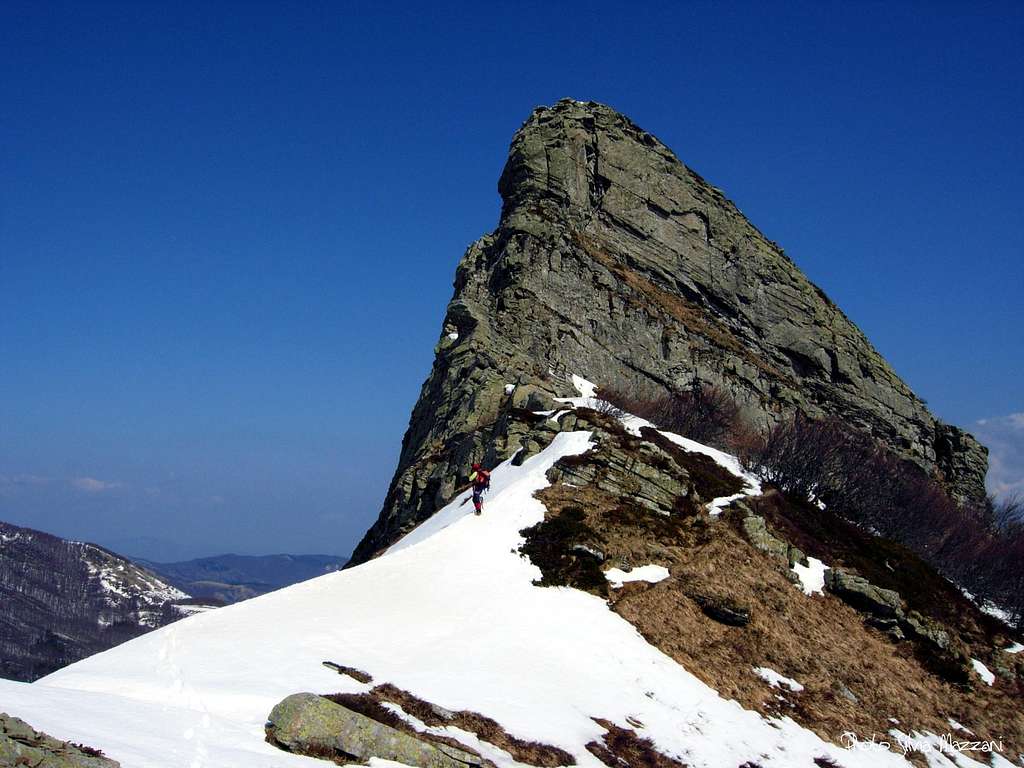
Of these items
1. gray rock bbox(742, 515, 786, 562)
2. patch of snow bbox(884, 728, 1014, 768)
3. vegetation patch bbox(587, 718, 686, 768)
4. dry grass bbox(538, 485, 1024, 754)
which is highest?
gray rock bbox(742, 515, 786, 562)

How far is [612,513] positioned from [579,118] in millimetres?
62350

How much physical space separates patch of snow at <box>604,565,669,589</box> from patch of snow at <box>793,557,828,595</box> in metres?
6.49

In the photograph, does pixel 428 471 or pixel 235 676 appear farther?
pixel 428 471

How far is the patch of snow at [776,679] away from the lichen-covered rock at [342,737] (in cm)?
1390

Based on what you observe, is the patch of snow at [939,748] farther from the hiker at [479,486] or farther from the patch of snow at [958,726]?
the hiker at [479,486]

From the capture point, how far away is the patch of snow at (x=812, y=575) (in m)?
32.2

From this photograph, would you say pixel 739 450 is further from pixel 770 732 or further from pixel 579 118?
pixel 579 118

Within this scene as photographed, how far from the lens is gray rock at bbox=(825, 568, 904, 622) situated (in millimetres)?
31969

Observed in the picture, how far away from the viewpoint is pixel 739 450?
2227 inches

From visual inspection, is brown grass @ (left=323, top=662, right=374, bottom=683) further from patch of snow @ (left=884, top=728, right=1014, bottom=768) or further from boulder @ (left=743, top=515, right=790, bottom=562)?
boulder @ (left=743, top=515, right=790, bottom=562)

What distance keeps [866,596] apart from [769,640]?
7.00 metres

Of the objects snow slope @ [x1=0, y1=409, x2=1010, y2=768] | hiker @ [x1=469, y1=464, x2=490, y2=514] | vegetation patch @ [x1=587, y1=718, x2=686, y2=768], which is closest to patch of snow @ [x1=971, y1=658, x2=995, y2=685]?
snow slope @ [x1=0, y1=409, x2=1010, y2=768]

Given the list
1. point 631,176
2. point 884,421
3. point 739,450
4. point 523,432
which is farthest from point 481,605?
point 884,421

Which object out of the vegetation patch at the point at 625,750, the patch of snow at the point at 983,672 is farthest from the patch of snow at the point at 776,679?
the patch of snow at the point at 983,672
